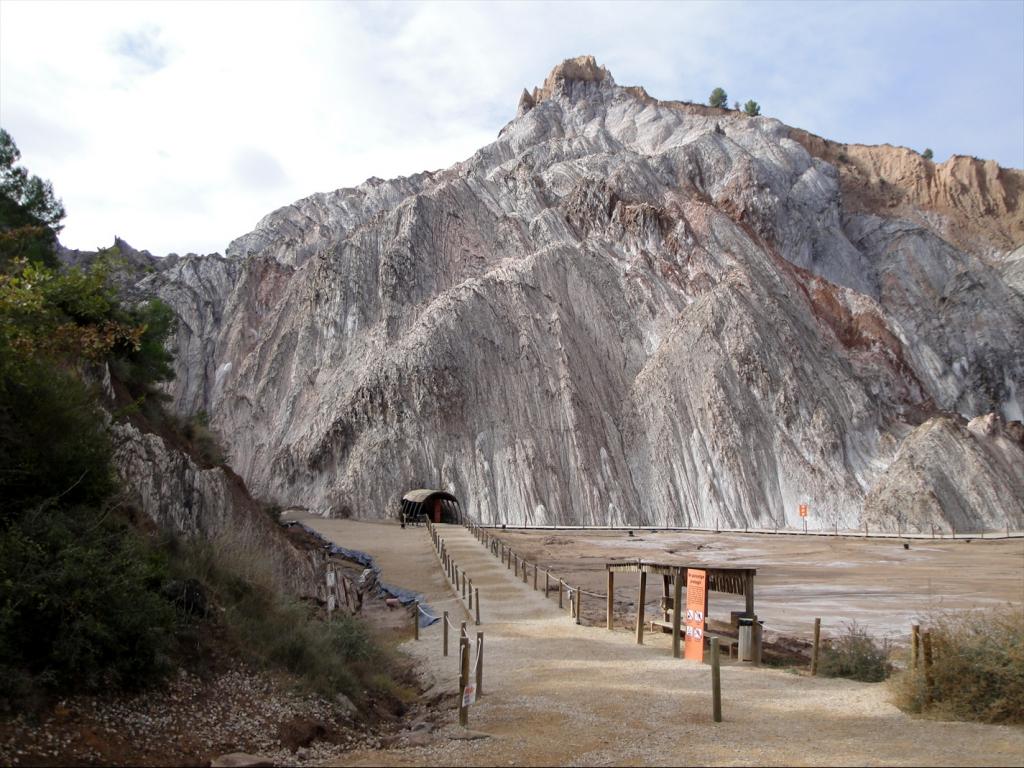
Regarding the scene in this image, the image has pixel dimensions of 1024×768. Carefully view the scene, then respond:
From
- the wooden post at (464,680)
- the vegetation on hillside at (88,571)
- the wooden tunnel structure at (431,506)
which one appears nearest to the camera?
the vegetation on hillside at (88,571)

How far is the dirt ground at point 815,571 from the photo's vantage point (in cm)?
2072

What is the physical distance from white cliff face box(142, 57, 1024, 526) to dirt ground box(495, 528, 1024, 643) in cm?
834

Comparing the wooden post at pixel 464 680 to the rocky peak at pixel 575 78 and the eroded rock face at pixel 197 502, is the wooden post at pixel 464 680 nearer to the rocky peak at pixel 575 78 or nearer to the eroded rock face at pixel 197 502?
the eroded rock face at pixel 197 502

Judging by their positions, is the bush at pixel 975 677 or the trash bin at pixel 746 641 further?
the trash bin at pixel 746 641

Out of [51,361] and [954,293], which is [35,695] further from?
[954,293]

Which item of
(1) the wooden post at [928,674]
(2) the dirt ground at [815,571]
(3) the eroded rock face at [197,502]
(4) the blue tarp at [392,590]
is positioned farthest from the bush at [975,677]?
(4) the blue tarp at [392,590]

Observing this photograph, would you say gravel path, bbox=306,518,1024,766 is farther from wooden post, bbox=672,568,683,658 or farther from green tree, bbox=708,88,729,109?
green tree, bbox=708,88,729,109

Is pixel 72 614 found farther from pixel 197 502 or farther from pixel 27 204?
pixel 27 204

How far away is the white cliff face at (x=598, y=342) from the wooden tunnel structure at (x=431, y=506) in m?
1.72

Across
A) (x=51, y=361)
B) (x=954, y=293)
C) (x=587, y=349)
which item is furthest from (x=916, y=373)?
(x=51, y=361)

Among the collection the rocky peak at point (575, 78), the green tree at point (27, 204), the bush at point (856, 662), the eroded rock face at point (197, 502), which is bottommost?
the bush at point (856, 662)

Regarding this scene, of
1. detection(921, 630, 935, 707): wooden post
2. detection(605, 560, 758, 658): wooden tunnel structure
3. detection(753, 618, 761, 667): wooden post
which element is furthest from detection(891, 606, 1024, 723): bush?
detection(605, 560, 758, 658): wooden tunnel structure

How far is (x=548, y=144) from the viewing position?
281ft

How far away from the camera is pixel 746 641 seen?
45.9 feet
